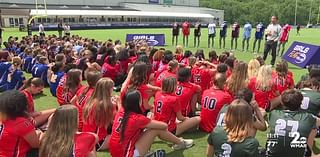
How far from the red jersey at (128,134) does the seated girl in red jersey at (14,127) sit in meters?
1.21

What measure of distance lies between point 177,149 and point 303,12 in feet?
443

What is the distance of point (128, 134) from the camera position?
522 cm

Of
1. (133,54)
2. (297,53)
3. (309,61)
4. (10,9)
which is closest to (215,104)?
(133,54)

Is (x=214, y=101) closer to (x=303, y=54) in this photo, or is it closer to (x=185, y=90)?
(x=185, y=90)

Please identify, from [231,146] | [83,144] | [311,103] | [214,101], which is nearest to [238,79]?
[214,101]

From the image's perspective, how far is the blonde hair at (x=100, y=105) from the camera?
5.82 meters

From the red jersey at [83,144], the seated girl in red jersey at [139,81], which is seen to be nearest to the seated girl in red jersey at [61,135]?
the red jersey at [83,144]

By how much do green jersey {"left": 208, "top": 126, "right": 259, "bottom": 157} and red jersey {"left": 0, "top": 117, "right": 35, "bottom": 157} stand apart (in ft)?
7.87

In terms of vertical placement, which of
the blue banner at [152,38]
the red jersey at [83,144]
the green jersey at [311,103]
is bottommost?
the red jersey at [83,144]

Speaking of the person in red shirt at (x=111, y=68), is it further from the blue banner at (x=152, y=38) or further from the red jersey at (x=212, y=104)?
the blue banner at (x=152, y=38)

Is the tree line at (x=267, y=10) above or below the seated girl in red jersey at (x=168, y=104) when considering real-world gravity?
above

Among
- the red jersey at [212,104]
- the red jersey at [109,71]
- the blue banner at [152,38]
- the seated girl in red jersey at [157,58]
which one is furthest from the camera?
the blue banner at [152,38]

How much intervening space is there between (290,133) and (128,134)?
7.55ft

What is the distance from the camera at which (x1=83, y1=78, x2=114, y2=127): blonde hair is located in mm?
5820
